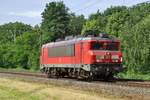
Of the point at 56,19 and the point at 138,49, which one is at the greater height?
the point at 56,19

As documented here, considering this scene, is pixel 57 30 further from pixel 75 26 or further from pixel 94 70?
pixel 94 70

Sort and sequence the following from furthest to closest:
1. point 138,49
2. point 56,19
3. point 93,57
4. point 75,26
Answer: point 75,26
point 56,19
point 138,49
point 93,57

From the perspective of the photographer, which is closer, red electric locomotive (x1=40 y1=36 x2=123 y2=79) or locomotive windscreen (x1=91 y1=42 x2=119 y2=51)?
red electric locomotive (x1=40 y1=36 x2=123 y2=79)

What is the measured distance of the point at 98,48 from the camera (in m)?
34.5

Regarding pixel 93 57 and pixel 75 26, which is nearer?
pixel 93 57

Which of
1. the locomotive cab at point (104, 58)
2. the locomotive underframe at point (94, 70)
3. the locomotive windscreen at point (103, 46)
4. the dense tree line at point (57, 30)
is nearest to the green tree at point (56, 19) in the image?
the dense tree line at point (57, 30)

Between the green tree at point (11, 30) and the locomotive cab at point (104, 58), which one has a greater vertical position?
the green tree at point (11, 30)

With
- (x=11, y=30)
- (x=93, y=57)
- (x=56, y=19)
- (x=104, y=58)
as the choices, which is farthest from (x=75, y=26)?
(x=93, y=57)

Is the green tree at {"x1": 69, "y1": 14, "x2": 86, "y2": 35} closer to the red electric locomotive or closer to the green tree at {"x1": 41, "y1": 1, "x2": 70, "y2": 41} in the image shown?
the green tree at {"x1": 41, "y1": 1, "x2": 70, "y2": 41}

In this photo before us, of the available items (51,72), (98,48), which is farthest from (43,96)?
(51,72)

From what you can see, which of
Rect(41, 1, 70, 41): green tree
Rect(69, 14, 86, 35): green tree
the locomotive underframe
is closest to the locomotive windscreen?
the locomotive underframe

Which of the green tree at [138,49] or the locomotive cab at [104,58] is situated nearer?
the locomotive cab at [104,58]

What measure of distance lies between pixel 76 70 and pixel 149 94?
15.4 metres

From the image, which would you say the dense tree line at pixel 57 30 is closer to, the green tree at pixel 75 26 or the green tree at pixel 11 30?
the green tree at pixel 75 26
